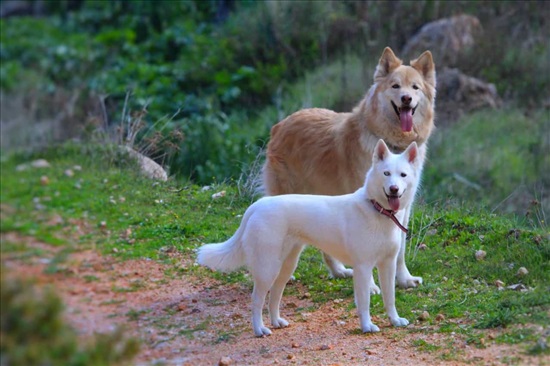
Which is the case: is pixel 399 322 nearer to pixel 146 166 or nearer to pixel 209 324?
pixel 209 324

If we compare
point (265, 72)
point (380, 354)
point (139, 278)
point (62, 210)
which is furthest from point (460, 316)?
point (265, 72)

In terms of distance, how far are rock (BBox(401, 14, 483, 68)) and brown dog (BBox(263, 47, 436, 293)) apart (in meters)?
9.04

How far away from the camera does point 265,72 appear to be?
695 inches

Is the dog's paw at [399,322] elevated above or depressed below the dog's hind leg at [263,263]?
below

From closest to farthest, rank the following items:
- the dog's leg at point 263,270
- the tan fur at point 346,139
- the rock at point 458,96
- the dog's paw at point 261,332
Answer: the dog's leg at point 263,270, the dog's paw at point 261,332, the tan fur at point 346,139, the rock at point 458,96

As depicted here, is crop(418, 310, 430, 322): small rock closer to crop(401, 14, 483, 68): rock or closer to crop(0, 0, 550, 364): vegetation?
crop(0, 0, 550, 364): vegetation

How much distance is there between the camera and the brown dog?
25.7 ft

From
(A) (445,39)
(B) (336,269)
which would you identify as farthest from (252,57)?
(B) (336,269)

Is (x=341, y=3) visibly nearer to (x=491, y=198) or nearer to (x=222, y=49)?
(x=222, y=49)

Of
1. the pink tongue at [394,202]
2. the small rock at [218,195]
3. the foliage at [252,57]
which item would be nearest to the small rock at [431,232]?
the small rock at [218,195]

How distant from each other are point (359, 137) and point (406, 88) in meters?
0.61

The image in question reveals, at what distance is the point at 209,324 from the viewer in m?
6.24

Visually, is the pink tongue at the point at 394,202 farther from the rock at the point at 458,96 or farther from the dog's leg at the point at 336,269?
the rock at the point at 458,96

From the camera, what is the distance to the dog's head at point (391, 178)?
6180 mm
